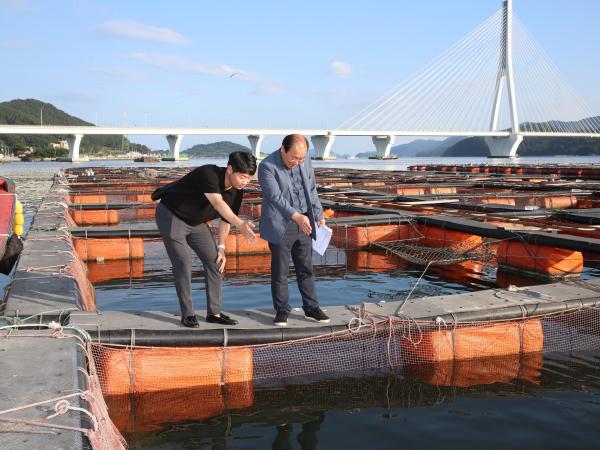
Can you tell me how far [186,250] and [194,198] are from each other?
45 centimetres

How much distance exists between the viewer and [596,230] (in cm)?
1141

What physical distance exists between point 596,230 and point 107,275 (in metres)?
9.56


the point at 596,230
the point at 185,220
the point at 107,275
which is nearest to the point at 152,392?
the point at 185,220

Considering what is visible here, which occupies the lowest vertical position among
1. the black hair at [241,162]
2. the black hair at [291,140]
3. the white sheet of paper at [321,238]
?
the white sheet of paper at [321,238]

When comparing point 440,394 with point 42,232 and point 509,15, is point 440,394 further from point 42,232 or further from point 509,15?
point 509,15

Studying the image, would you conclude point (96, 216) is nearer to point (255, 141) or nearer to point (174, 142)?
point (255, 141)

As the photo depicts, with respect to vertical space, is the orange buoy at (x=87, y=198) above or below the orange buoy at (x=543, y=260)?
above

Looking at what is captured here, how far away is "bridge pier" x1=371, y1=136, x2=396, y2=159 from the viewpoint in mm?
107938

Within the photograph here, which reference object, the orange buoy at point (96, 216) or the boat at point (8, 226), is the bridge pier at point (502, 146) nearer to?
the orange buoy at point (96, 216)

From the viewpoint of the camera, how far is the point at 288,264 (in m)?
5.01

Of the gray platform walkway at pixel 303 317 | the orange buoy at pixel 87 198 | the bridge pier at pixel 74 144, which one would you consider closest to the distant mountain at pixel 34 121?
the bridge pier at pixel 74 144

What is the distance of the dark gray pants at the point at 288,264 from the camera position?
4.96 metres

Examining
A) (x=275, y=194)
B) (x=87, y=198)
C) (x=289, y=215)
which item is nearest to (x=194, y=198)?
(x=275, y=194)

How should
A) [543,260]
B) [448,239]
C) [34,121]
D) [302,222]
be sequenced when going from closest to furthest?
[302,222] < [543,260] < [448,239] < [34,121]
